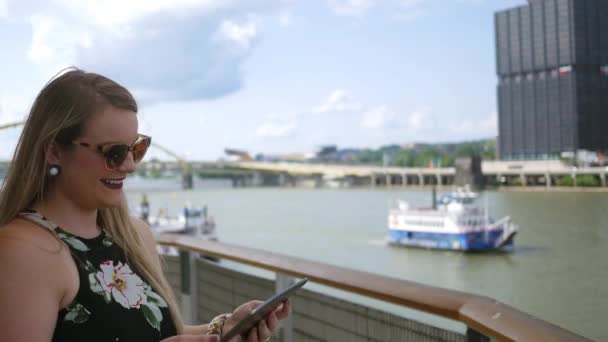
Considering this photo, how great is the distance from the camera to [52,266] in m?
1.01

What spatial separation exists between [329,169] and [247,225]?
1449 inches

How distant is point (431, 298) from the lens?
5.03 feet

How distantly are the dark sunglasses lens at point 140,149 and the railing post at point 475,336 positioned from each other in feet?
2.61

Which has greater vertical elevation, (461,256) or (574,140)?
(574,140)

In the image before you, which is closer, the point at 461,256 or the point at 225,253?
the point at 225,253

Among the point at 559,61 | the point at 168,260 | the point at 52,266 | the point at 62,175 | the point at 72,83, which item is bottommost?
the point at 168,260

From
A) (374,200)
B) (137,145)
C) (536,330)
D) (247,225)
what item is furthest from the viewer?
(374,200)

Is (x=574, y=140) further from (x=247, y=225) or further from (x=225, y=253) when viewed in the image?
(x=247, y=225)

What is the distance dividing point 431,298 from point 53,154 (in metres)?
0.88

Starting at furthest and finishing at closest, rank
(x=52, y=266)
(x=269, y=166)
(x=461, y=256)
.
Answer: (x=269, y=166) < (x=461, y=256) < (x=52, y=266)

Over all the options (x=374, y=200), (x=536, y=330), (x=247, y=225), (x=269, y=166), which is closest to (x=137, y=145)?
(x=536, y=330)

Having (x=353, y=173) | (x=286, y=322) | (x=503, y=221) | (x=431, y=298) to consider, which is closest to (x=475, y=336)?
(x=431, y=298)

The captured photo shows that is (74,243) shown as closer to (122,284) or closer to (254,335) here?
(122,284)

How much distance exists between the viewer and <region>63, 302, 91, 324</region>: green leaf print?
1.05 meters
